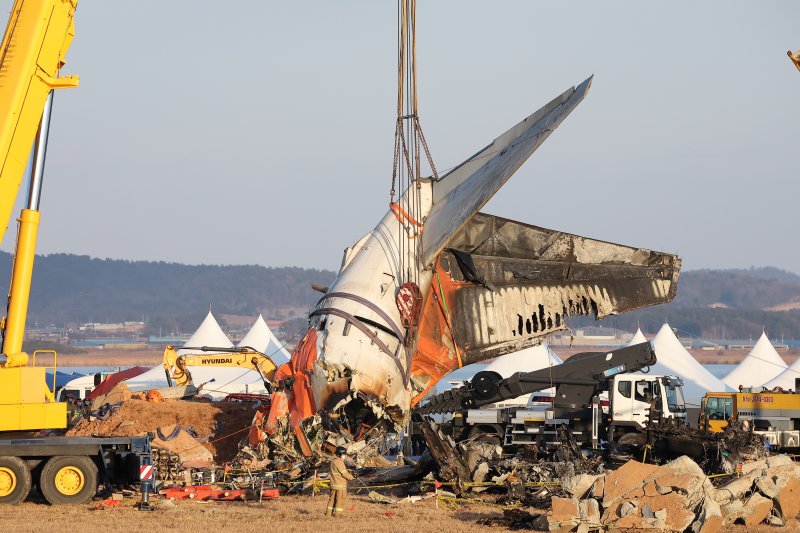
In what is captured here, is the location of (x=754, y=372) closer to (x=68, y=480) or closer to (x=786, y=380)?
(x=786, y=380)

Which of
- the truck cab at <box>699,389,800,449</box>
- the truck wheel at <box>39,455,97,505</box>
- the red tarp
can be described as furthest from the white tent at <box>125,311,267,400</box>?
the truck wheel at <box>39,455,97,505</box>

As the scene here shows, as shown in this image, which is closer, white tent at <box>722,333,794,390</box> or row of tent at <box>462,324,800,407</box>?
row of tent at <box>462,324,800,407</box>

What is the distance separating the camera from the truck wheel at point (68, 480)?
19578 millimetres

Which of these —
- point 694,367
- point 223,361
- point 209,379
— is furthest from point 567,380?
point 694,367

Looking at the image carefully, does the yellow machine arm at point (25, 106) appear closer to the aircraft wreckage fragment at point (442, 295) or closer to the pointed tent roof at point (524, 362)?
the aircraft wreckage fragment at point (442, 295)

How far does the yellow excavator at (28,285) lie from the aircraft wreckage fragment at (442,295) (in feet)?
18.2

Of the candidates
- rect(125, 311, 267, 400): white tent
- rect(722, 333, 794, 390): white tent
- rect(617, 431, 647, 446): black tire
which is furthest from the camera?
rect(722, 333, 794, 390): white tent

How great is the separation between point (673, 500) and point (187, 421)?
13.7 metres

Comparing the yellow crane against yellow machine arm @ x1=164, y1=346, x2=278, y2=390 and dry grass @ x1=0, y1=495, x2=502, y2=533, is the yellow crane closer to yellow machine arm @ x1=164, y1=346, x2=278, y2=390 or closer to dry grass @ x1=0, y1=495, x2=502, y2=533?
dry grass @ x1=0, y1=495, x2=502, y2=533

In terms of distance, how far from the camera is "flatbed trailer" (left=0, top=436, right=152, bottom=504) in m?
19.5

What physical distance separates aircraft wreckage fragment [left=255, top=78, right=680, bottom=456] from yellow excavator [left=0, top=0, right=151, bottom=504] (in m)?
5.53

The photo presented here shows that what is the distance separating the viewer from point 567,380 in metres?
30.4

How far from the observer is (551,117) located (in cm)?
2538

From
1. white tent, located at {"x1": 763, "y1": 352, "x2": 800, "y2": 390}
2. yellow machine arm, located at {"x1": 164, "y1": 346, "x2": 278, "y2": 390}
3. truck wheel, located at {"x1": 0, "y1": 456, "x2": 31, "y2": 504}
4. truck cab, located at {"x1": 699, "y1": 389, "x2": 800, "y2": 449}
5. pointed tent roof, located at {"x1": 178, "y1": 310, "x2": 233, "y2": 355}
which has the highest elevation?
pointed tent roof, located at {"x1": 178, "y1": 310, "x2": 233, "y2": 355}
